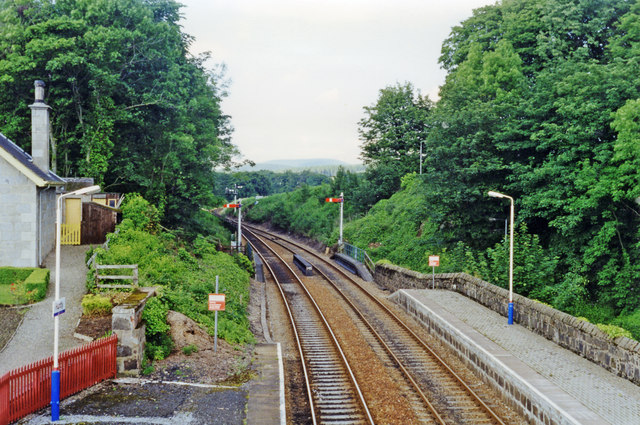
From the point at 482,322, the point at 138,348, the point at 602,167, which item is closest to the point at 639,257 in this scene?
the point at 602,167

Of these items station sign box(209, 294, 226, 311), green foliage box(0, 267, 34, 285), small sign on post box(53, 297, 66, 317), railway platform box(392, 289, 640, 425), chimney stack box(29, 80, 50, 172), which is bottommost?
railway platform box(392, 289, 640, 425)

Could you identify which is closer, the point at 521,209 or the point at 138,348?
the point at 138,348

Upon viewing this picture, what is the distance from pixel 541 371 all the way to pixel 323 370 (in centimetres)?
700

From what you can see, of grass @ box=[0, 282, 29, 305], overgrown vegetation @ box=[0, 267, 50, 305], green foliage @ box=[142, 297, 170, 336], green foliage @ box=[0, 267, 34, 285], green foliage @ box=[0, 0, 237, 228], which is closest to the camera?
green foliage @ box=[142, 297, 170, 336]

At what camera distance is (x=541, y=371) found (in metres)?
14.9

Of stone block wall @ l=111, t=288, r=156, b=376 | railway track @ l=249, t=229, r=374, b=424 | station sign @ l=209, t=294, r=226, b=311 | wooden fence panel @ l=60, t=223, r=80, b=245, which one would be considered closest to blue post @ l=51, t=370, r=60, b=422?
stone block wall @ l=111, t=288, r=156, b=376

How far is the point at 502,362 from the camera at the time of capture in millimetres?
15367

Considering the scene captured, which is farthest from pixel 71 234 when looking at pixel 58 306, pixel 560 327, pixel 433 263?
pixel 560 327

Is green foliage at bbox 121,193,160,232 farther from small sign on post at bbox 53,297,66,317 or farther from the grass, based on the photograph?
small sign on post at bbox 53,297,66,317

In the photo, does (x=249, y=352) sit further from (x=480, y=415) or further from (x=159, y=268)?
(x=480, y=415)

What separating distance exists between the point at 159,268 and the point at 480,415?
14.8 metres

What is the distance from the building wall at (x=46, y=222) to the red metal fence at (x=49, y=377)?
11001 millimetres

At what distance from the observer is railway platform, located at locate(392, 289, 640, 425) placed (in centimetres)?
1223

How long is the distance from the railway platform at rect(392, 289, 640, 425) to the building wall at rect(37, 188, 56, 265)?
59.2ft
